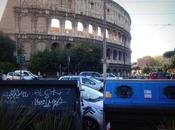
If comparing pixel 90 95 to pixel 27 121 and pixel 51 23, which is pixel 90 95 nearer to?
pixel 27 121

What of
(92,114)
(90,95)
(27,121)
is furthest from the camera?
(90,95)

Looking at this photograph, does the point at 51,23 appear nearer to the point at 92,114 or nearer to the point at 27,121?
the point at 92,114

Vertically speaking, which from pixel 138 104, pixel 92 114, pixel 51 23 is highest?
pixel 51 23

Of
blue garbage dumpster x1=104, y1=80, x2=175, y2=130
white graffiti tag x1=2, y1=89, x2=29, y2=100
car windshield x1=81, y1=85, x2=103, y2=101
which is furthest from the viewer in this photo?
car windshield x1=81, y1=85, x2=103, y2=101

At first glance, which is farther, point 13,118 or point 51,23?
point 51,23

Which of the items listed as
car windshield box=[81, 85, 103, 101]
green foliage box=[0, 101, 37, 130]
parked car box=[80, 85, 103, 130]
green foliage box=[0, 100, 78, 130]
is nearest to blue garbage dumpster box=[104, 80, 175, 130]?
green foliage box=[0, 100, 78, 130]

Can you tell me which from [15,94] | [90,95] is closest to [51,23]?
[90,95]

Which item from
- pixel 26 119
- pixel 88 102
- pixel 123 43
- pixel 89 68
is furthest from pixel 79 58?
pixel 26 119

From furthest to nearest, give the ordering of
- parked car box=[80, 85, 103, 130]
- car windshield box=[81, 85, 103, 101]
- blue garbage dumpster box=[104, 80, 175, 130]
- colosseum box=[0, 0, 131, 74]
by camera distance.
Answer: colosseum box=[0, 0, 131, 74] < car windshield box=[81, 85, 103, 101] < parked car box=[80, 85, 103, 130] < blue garbage dumpster box=[104, 80, 175, 130]

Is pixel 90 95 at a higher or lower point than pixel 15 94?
lower

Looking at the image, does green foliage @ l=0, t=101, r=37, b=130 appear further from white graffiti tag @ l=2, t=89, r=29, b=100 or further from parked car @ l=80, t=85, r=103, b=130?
parked car @ l=80, t=85, r=103, b=130

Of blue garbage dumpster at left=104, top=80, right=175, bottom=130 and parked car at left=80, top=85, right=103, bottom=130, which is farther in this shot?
parked car at left=80, top=85, right=103, bottom=130

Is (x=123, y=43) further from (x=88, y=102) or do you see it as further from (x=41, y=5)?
(x=88, y=102)

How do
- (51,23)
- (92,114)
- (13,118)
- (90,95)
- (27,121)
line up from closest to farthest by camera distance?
(13,118) < (27,121) < (92,114) < (90,95) < (51,23)
